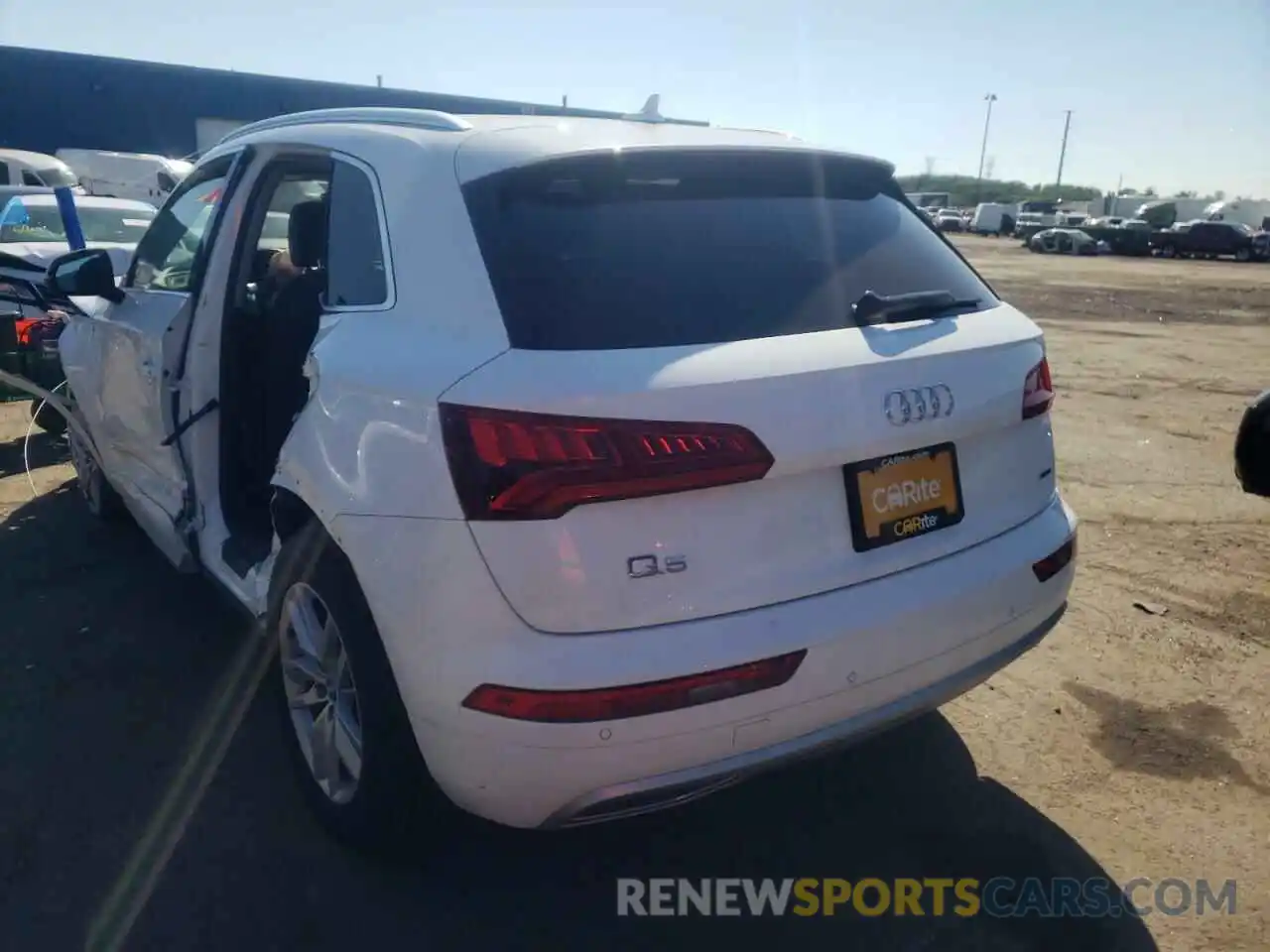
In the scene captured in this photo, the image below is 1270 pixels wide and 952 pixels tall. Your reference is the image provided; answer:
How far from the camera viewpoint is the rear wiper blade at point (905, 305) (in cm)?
248

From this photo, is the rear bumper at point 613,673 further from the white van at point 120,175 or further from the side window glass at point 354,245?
the white van at point 120,175

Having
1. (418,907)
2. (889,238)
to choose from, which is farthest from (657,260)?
(418,907)

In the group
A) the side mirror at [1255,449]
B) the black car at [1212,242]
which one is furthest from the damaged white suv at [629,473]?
the black car at [1212,242]

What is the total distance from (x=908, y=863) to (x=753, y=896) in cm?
45

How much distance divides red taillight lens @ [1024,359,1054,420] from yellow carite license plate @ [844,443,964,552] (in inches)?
14.2

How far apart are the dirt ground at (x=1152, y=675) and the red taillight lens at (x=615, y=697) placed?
4.43 feet

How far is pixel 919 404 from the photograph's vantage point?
2359 millimetres

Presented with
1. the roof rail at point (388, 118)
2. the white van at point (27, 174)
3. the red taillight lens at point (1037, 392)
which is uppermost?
the roof rail at point (388, 118)

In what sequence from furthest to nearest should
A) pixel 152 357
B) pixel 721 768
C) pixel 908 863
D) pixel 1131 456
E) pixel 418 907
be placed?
pixel 1131 456 < pixel 152 357 < pixel 908 863 < pixel 418 907 < pixel 721 768

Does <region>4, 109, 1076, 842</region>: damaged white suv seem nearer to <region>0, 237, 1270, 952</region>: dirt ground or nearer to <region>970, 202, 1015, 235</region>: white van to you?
<region>0, 237, 1270, 952</region>: dirt ground

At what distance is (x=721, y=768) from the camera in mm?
2164

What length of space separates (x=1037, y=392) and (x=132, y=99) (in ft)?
138

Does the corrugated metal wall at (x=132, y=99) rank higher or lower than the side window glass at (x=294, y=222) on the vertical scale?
higher

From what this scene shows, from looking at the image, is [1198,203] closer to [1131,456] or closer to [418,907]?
[1131,456]
